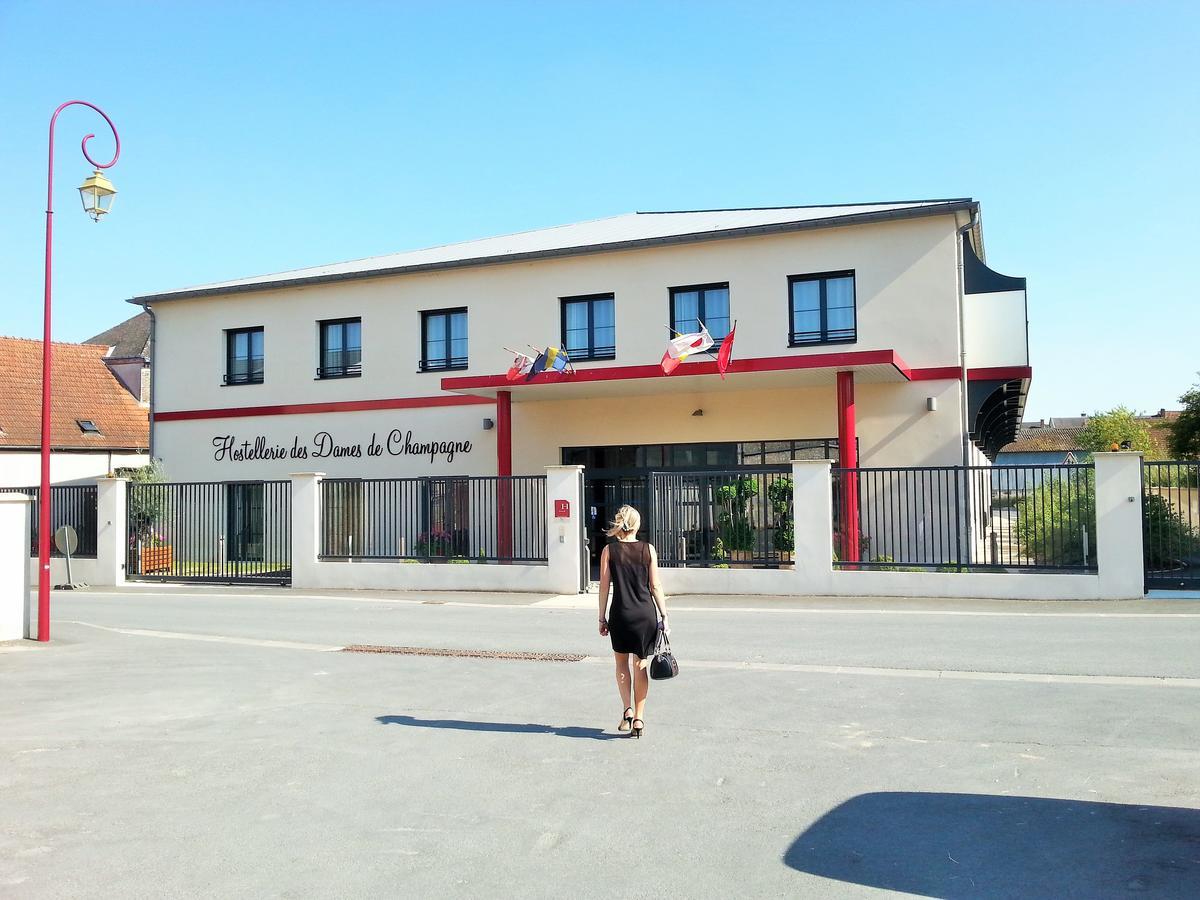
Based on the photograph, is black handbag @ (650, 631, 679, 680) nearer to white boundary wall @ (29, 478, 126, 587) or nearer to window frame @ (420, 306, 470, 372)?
white boundary wall @ (29, 478, 126, 587)

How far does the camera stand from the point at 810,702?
8227 mm

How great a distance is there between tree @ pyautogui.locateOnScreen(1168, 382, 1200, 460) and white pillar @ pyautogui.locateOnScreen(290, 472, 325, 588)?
178ft

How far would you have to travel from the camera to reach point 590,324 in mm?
24156

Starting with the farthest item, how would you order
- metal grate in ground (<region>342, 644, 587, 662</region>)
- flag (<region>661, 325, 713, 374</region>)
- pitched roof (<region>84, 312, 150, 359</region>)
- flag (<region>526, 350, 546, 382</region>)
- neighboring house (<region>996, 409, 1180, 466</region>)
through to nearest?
1. neighboring house (<region>996, 409, 1180, 466</region>)
2. pitched roof (<region>84, 312, 150, 359</region>)
3. flag (<region>526, 350, 546, 382</region>)
4. flag (<region>661, 325, 713, 374</region>)
5. metal grate in ground (<region>342, 644, 587, 662</region>)

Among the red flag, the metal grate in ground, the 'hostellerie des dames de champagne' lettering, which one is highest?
the red flag

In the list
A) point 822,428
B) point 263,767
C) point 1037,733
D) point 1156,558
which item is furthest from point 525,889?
point 822,428

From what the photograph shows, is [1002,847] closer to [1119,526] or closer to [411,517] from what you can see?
[1119,526]

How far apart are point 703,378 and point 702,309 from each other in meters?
3.04

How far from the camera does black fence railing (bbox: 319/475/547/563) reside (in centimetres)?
1936

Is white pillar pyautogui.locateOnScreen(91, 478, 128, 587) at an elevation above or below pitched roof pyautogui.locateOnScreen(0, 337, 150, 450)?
below

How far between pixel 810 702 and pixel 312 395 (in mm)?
20932

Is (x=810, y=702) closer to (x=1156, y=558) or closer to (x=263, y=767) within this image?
(x=263, y=767)

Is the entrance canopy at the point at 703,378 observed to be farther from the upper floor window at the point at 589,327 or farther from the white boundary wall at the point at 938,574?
the white boundary wall at the point at 938,574

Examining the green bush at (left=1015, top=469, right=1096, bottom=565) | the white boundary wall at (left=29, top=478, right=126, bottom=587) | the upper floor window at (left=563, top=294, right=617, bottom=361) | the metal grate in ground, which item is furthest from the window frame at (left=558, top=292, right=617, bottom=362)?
the metal grate in ground
